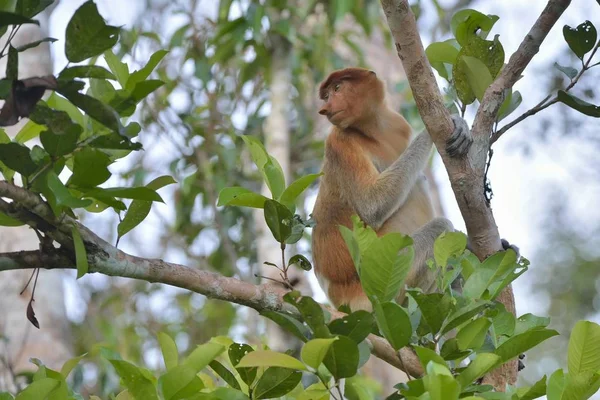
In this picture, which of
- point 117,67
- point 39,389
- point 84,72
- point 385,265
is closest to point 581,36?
point 385,265

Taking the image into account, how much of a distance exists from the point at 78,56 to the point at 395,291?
0.77m

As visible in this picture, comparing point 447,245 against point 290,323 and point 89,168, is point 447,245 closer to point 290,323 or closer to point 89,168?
point 290,323

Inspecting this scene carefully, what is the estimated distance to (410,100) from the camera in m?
7.50

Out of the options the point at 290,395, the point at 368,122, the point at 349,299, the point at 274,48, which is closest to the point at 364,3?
the point at 274,48

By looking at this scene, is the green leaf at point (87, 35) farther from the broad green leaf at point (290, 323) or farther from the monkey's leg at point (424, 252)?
the monkey's leg at point (424, 252)

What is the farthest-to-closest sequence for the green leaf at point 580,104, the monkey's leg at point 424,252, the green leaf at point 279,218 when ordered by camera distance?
the monkey's leg at point 424,252 < the green leaf at point 580,104 < the green leaf at point 279,218

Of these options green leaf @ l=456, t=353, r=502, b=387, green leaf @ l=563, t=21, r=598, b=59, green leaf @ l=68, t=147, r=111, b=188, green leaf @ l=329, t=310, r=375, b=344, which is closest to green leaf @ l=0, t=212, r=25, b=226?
green leaf @ l=68, t=147, r=111, b=188

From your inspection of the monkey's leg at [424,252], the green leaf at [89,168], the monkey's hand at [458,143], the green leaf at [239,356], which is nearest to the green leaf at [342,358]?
the green leaf at [239,356]

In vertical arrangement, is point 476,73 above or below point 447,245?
above

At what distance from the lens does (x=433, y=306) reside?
157 centimetres

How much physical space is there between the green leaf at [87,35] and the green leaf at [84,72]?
2 cm

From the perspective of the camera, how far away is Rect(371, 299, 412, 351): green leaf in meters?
1.48

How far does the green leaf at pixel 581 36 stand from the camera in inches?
84.4

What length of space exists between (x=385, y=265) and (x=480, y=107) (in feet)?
2.80
